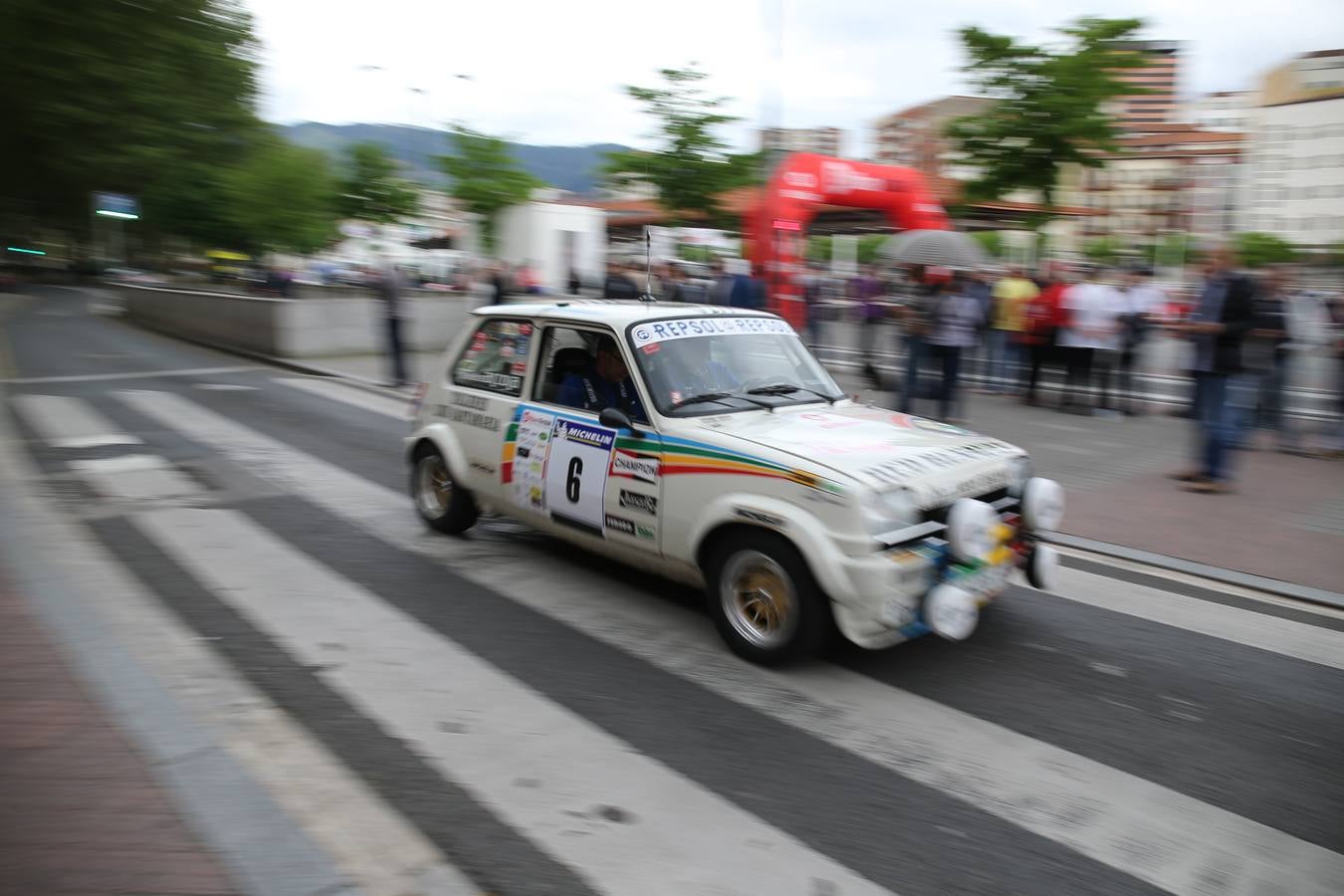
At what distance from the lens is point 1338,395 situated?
35.9 feet

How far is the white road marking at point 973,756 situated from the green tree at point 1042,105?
15.4 metres

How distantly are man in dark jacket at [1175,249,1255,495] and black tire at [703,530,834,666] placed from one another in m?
5.65

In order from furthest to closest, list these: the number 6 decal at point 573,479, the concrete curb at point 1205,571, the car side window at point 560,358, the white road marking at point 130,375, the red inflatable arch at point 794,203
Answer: the red inflatable arch at point 794,203, the white road marking at point 130,375, the concrete curb at point 1205,571, the car side window at point 560,358, the number 6 decal at point 573,479

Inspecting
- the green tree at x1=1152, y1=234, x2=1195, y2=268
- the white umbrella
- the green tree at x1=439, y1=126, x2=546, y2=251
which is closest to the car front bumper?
the white umbrella

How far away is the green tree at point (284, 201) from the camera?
38.3 metres

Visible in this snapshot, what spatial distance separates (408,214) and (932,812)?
55058mm

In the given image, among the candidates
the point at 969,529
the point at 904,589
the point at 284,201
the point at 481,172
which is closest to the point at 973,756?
the point at 904,589

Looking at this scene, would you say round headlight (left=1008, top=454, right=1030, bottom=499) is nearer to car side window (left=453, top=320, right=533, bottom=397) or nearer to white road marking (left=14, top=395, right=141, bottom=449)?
car side window (left=453, top=320, right=533, bottom=397)

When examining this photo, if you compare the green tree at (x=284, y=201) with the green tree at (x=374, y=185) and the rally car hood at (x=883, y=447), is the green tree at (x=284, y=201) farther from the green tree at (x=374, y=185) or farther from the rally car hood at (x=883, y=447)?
the rally car hood at (x=883, y=447)

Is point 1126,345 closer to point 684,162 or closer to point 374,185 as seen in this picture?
point 684,162

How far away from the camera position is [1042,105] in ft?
62.1

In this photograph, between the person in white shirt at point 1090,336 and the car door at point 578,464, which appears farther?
the person in white shirt at point 1090,336

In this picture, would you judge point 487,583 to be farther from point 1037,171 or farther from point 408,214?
point 408,214

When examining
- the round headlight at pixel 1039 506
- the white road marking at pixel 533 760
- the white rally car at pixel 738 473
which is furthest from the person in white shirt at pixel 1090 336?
the white road marking at pixel 533 760
